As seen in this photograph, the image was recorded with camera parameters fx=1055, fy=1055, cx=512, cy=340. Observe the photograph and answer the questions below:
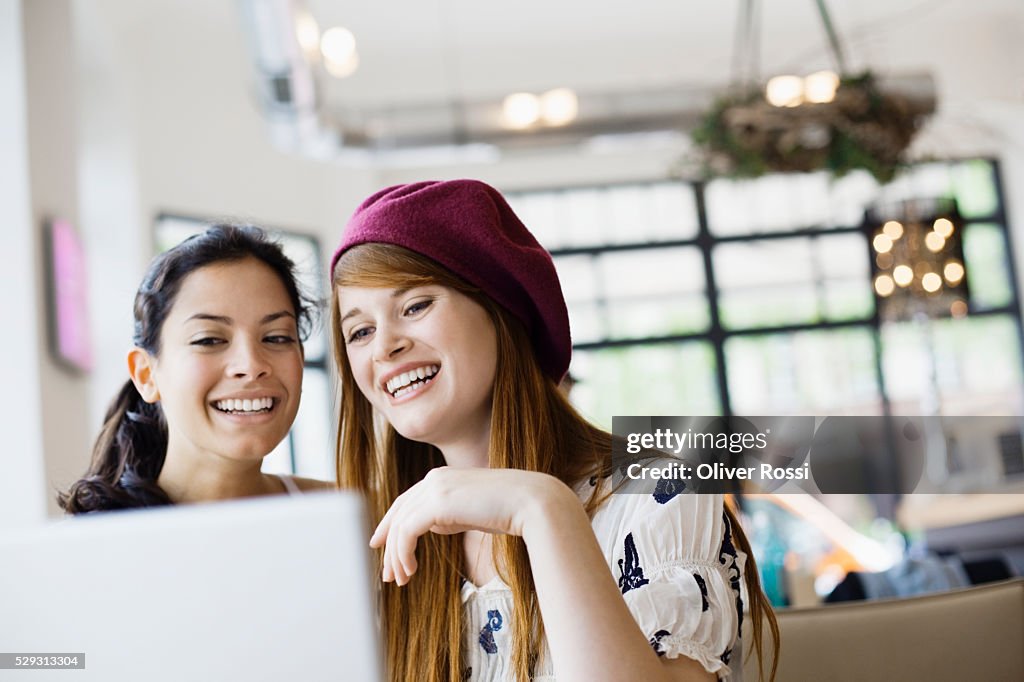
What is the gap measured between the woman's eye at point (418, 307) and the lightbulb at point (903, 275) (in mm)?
3681

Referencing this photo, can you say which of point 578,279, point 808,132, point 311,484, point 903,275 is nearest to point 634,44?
point 578,279

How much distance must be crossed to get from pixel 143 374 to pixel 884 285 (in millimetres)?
3825

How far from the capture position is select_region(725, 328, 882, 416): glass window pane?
8031 mm

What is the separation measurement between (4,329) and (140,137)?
8.39ft

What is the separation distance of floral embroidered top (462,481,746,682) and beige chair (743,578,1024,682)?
0.17 m

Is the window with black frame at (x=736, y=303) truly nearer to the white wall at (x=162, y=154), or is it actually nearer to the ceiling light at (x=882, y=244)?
the white wall at (x=162, y=154)

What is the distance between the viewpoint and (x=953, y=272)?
182 inches

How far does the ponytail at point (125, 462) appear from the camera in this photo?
1.83 metres

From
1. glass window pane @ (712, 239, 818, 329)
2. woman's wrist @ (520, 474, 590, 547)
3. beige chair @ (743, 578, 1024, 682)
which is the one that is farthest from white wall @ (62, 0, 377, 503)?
woman's wrist @ (520, 474, 590, 547)

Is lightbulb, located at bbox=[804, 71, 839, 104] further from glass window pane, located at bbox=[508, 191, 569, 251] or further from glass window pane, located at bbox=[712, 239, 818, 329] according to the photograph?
glass window pane, located at bbox=[508, 191, 569, 251]

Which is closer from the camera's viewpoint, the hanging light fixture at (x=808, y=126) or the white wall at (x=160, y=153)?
the white wall at (x=160, y=153)

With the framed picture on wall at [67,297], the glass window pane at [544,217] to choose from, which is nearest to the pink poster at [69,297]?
the framed picture on wall at [67,297]

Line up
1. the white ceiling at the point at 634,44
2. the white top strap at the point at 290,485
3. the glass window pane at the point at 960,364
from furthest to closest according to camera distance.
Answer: the glass window pane at the point at 960,364, the white ceiling at the point at 634,44, the white top strap at the point at 290,485

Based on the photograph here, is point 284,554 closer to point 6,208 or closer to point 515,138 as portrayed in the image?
point 6,208
